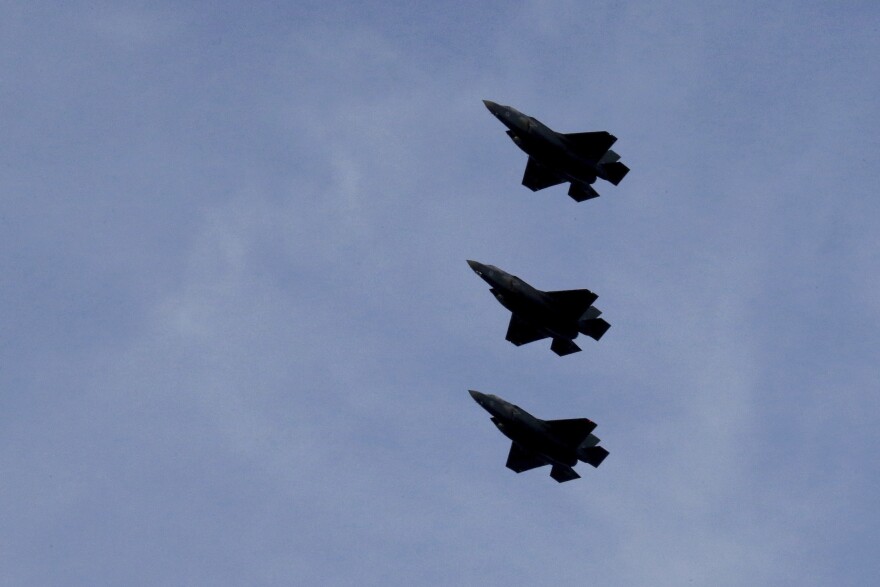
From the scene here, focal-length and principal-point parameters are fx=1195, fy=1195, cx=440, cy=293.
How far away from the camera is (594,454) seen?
92.6 metres

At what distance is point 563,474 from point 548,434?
497 centimetres

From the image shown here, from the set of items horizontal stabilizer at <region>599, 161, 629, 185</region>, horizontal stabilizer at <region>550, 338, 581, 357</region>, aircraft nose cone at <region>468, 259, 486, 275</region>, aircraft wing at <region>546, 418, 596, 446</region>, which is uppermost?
horizontal stabilizer at <region>599, 161, 629, 185</region>

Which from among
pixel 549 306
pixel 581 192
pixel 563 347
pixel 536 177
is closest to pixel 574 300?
pixel 549 306

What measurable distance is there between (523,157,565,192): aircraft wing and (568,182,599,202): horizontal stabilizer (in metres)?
1.64

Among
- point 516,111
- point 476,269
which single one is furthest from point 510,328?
point 516,111

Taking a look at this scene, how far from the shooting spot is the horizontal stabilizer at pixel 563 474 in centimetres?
9519

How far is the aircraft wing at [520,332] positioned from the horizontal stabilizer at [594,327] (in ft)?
16.3

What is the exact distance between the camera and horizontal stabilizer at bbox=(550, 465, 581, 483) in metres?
95.2

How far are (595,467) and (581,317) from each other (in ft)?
38.7

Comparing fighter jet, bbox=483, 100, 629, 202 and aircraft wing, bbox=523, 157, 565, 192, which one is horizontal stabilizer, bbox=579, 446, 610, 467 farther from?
aircraft wing, bbox=523, 157, 565, 192

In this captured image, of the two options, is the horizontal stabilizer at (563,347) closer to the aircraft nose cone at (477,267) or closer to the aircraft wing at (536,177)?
the aircraft nose cone at (477,267)

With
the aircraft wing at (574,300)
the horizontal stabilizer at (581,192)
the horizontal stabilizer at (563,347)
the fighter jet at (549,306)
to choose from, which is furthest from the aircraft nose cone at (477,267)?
the horizontal stabilizer at (581,192)

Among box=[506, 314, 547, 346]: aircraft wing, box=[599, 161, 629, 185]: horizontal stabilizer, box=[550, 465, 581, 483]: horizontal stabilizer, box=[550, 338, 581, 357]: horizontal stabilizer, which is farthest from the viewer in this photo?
box=[506, 314, 547, 346]: aircraft wing

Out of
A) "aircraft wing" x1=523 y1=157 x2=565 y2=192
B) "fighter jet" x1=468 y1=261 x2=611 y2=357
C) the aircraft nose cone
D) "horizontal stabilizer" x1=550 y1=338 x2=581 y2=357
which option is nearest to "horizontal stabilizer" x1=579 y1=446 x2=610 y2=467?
"horizontal stabilizer" x1=550 y1=338 x2=581 y2=357
